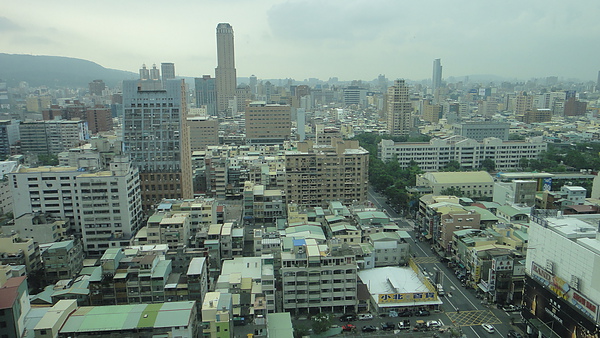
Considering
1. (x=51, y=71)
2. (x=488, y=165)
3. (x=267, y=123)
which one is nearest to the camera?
(x=488, y=165)

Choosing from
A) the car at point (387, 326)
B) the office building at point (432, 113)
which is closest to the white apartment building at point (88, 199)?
the car at point (387, 326)

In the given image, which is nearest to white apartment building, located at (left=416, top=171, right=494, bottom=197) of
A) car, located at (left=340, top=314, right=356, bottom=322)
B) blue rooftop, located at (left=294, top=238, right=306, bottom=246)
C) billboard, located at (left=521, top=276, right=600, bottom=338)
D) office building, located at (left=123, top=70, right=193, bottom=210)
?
billboard, located at (left=521, top=276, right=600, bottom=338)

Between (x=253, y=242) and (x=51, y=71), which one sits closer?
(x=253, y=242)

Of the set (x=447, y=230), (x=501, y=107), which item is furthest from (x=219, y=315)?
(x=501, y=107)

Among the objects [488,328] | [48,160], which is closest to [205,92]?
[48,160]

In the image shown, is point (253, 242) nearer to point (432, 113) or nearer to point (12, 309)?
point (12, 309)

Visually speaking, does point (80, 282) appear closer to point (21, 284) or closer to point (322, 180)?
point (21, 284)
